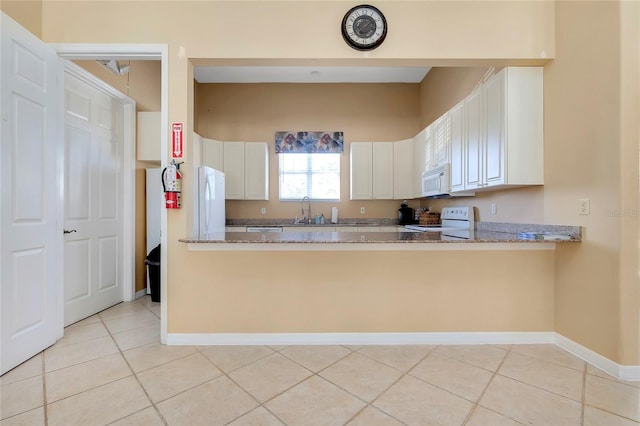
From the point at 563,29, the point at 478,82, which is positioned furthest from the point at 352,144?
the point at 563,29

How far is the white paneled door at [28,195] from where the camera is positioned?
76.7 inches

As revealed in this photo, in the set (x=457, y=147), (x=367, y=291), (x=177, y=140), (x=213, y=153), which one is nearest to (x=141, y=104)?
(x=213, y=153)

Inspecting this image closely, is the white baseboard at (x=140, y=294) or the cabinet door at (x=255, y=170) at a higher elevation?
the cabinet door at (x=255, y=170)

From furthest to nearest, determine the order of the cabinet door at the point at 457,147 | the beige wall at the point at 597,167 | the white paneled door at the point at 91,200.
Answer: the cabinet door at the point at 457,147
the white paneled door at the point at 91,200
the beige wall at the point at 597,167

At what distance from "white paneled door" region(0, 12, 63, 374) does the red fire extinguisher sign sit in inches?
36.8

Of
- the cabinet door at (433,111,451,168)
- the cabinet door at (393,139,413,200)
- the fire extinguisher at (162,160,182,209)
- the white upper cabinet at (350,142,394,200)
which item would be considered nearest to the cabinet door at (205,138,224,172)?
the white upper cabinet at (350,142,394,200)

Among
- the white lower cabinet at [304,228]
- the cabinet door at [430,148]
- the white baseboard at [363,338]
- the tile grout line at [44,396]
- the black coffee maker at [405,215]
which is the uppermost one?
the cabinet door at [430,148]

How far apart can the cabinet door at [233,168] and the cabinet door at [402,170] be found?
244 centimetres

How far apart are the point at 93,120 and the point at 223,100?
2205mm

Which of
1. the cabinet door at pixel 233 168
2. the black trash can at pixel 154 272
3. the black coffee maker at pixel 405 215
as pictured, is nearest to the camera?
the black trash can at pixel 154 272

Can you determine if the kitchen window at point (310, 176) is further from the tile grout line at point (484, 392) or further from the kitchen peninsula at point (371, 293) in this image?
the tile grout line at point (484, 392)

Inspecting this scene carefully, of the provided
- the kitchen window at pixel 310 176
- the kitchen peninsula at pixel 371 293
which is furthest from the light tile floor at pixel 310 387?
the kitchen window at pixel 310 176

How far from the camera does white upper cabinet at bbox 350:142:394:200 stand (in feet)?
15.2

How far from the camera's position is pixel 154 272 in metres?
3.54
